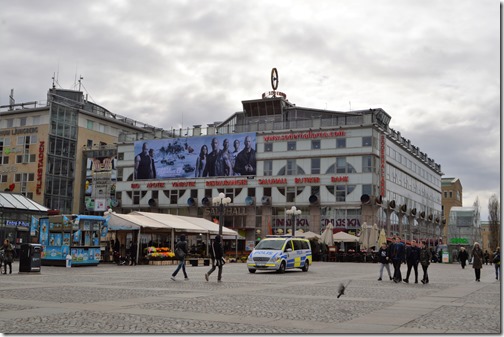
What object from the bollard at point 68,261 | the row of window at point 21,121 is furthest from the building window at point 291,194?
the bollard at point 68,261

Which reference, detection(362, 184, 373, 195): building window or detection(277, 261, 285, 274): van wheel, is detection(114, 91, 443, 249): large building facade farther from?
detection(277, 261, 285, 274): van wheel

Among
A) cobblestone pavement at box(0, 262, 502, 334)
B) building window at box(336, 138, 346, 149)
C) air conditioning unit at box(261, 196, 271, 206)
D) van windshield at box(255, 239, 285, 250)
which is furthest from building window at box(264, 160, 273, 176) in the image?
cobblestone pavement at box(0, 262, 502, 334)

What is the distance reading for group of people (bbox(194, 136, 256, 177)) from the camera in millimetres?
70250

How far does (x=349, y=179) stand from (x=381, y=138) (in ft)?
19.7

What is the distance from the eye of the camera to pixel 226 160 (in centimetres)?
7169

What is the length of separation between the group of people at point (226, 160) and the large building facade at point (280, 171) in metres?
0.12

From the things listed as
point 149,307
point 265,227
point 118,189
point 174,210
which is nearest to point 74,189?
point 118,189

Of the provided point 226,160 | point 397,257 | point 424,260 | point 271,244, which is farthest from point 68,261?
point 226,160

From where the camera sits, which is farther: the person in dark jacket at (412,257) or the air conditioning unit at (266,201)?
the air conditioning unit at (266,201)

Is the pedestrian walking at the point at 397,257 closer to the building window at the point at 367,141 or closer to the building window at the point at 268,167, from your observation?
the building window at the point at 367,141

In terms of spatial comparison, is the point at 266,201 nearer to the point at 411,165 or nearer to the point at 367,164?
the point at 367,164

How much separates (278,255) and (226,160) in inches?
1717

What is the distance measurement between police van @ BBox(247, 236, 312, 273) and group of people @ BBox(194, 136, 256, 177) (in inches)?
1539

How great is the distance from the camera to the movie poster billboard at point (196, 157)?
70.6m
